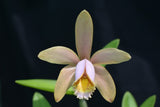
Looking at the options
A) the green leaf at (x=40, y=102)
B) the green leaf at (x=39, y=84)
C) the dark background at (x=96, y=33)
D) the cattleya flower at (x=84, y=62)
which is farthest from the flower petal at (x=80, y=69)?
the dark background at (x=96, y=33)

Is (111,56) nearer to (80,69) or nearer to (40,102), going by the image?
(80,69)

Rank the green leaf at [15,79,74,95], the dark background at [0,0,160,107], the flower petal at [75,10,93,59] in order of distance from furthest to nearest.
A: the dark background at [0,0,160,107], the green leaf at [15,79,74,95], the flower petal at [75,10,93,59]

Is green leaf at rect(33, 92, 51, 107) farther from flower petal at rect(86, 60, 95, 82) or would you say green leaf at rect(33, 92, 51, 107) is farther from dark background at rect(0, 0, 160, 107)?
dark background at rect(0, 0, 160, 107)

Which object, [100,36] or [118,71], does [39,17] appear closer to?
[100,36]

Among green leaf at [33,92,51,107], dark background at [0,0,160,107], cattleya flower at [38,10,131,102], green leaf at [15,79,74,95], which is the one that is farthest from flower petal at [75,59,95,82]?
dark background at [0,0,160,107]

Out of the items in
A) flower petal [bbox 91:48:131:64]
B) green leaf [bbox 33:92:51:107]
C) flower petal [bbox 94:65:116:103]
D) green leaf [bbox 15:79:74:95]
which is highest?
flower petal [bbox 91:48:131:64]

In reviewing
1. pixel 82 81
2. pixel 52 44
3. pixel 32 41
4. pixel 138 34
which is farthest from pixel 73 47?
pixel 82 81

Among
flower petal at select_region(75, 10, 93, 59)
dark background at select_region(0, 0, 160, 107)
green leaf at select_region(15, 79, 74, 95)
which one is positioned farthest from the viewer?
dark background at select_region(0, 0, 160, 107)

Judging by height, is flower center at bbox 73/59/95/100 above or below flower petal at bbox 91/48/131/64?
below
